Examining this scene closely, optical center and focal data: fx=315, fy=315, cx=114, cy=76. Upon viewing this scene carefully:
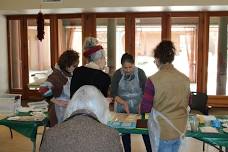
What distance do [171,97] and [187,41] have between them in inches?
A: 175

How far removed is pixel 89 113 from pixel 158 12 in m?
5.12

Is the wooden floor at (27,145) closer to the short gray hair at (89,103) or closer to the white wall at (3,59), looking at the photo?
the white wall at (3,59)

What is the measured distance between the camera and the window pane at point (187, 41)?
6336 millimetres

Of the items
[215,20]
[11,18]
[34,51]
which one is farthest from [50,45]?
[215,20]

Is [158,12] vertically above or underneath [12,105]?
above

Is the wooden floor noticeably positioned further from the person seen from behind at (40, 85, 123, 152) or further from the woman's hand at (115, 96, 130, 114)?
the person seen from behind at (40, 85, 123, 152)

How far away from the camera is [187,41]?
6480 millimetres

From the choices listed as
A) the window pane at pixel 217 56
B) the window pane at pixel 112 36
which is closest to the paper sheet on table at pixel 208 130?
the window pane at pixel 217 56

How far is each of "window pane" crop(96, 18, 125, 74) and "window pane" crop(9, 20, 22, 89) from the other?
188cm

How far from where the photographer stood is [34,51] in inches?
280

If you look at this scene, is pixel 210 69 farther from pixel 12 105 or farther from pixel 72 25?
pixel 12 105

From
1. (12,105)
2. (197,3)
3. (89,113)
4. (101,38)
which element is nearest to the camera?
(89,113)

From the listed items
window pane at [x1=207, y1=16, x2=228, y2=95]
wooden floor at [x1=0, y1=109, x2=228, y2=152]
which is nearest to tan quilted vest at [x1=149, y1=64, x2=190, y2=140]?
wooden floor at [x1=0, y1=109, x2=228, y2=152]

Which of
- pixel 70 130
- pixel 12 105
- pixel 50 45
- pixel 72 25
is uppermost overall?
pixel 72 25
